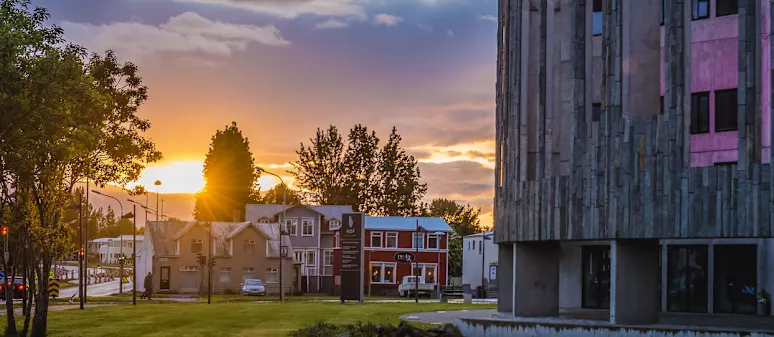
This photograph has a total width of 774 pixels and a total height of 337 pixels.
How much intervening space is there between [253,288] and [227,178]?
5268 cm

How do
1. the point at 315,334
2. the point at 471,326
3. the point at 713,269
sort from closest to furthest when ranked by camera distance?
the point at 315,334 → the point at 471,326 → the point at 713,269

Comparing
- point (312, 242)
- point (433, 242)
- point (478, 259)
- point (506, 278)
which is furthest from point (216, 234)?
point (506, 278)

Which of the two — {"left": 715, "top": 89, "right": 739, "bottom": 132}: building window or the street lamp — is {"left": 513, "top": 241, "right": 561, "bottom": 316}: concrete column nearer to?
{"left": 715, "top": 89, "right": 739, "bottom": 132}: building window

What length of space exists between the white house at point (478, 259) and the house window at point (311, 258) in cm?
1607

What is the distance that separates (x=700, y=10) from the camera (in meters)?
39.4

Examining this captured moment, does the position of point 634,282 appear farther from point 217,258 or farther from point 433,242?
point 433,242

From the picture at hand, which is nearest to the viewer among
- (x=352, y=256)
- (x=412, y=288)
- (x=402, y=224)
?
(x=352, y=256)

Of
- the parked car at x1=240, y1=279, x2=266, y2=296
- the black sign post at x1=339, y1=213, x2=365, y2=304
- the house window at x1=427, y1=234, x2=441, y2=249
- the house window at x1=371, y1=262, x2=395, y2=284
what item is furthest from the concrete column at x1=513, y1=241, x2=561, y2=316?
the house window at x1=427, y1=234, x2=441, y2=249

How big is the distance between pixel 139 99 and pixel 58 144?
11512 millimetres

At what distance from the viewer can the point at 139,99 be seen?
43875 millimetres

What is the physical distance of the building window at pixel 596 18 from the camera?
4369 centimetres

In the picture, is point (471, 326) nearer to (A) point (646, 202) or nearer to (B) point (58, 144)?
(A) point (646, 202)

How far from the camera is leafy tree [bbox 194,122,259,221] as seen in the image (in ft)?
465

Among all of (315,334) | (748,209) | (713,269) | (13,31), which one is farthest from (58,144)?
(713,269)
